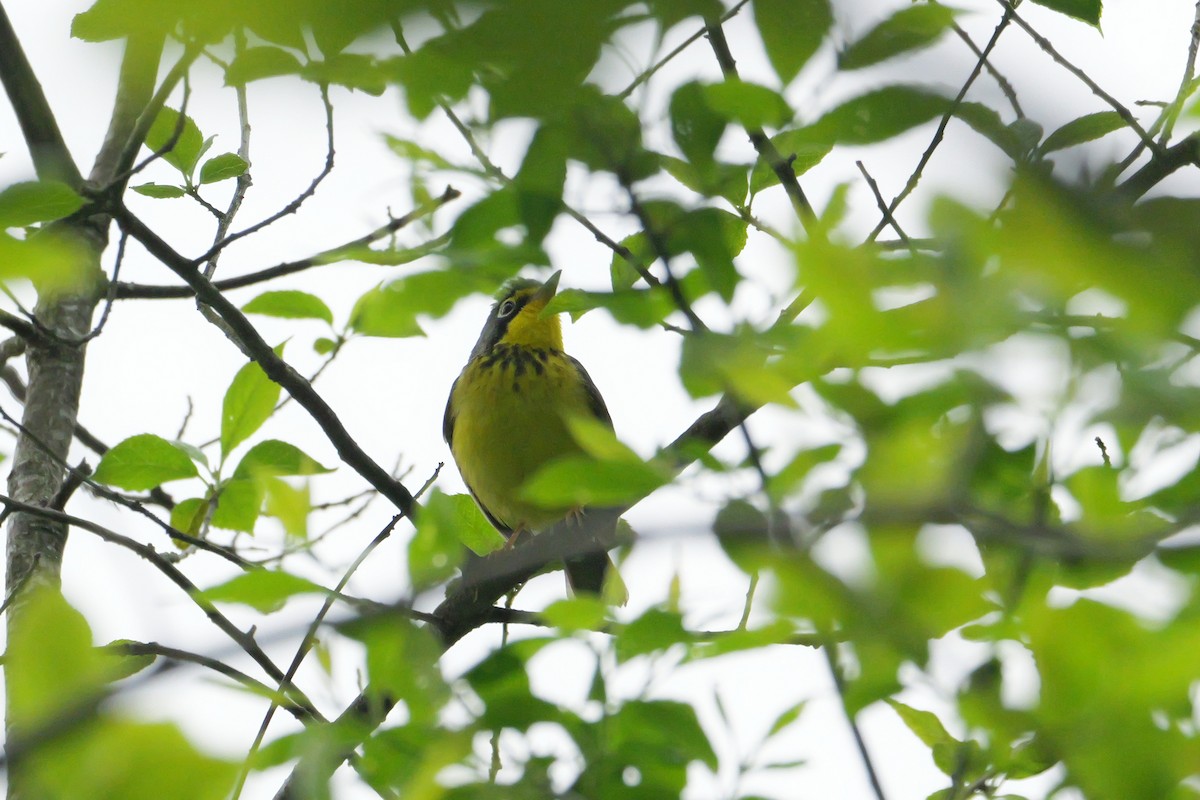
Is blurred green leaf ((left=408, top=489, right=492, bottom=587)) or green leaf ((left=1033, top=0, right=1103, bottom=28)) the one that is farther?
green leaf ((left=1033, top=0, right=1103, bottom=28))

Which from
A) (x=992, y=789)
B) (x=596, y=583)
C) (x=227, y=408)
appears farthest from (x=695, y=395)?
(x=596, y=583)

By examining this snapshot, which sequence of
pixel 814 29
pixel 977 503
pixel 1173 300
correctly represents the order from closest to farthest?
pixel 1173 300, pixel 814 29, pixel 977 503

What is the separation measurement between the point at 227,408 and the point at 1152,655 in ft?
12.7

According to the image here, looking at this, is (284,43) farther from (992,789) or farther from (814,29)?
(992,789)

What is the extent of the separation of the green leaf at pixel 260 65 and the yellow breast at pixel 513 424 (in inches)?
216

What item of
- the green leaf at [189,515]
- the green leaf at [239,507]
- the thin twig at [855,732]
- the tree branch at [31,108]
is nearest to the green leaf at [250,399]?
the green leaf at [239,507]

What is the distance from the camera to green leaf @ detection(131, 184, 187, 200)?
409 centimetres

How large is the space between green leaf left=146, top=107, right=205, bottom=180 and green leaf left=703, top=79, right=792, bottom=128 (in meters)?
2.93

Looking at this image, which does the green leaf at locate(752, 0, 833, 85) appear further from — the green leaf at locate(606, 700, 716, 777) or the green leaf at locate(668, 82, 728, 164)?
the green leaf at locate(606, 700, 716, 777)

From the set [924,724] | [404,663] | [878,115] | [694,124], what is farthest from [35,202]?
[924,724]

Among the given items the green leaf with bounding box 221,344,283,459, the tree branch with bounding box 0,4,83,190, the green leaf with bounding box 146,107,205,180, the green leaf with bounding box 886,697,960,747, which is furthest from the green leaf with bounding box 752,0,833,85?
the green leaf with bounding box 221,344,283,459

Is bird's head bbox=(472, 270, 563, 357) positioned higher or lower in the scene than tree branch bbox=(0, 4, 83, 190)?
higher

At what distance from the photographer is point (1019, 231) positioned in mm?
1044

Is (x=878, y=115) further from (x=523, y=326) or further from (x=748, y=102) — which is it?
(x=523, y=326)
